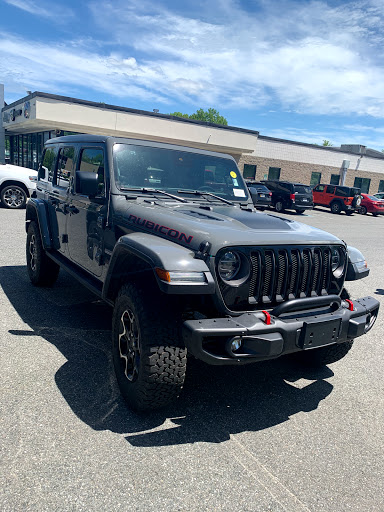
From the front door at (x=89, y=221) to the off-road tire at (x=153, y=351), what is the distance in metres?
1.06

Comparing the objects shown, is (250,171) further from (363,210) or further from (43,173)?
(43,173)

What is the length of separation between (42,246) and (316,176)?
114ft

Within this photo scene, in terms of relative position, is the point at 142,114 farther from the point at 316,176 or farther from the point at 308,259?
the point at 308,259

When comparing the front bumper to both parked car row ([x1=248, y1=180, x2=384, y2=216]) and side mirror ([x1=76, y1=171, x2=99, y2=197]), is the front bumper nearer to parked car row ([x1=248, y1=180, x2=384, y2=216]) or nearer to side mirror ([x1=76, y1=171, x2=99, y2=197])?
side mirror ([x1=76, y1=171, x2=99, y2=197])

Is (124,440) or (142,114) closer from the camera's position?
(124,440)

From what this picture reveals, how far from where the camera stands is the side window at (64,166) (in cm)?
488

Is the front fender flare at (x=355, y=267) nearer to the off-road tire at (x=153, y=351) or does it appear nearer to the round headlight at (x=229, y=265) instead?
the round headlight at (x=229, y=265)

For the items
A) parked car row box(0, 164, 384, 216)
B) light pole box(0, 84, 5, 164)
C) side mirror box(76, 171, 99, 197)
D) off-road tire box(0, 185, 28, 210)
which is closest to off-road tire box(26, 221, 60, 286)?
side mirror box(76, 171, 99, 197)

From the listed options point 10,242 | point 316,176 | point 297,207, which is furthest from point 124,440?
point 316,176

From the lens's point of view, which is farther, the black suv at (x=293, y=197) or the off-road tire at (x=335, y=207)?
the off-road tire at (x=335, y=207)

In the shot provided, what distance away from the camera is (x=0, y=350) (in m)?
3.83

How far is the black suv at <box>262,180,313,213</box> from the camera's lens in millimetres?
22125

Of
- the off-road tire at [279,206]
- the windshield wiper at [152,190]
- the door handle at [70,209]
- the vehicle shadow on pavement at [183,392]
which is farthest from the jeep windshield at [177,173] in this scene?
the off-road tire at [279,206]

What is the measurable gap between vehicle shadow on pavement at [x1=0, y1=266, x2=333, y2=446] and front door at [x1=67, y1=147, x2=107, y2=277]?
0.71 m
